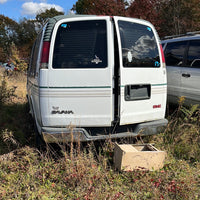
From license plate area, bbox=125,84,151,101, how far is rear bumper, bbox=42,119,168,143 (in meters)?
0.44

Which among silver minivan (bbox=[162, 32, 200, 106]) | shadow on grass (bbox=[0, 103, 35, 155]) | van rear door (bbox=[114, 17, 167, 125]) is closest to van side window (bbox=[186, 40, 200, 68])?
silver minivan (bbox=[162, 32, 200, 106])

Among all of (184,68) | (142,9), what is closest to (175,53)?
(184,68)

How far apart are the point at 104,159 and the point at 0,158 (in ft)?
5.65

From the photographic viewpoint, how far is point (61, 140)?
9.73 ft

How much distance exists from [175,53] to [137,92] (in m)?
2.60

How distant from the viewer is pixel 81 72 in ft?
9.68

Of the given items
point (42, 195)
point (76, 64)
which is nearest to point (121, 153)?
point (42, 195)

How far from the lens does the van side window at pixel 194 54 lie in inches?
179

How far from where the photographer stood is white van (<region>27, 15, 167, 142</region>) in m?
2.95

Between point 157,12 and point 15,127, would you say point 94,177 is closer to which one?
point 15,127

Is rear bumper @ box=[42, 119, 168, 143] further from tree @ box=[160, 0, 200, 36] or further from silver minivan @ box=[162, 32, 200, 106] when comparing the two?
tree @ box=[160, 0, 200, 36]

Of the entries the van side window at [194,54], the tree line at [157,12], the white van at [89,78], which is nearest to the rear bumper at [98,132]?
the white van at [89,78]

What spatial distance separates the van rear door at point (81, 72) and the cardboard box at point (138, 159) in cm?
58

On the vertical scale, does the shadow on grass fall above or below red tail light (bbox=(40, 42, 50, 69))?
below
